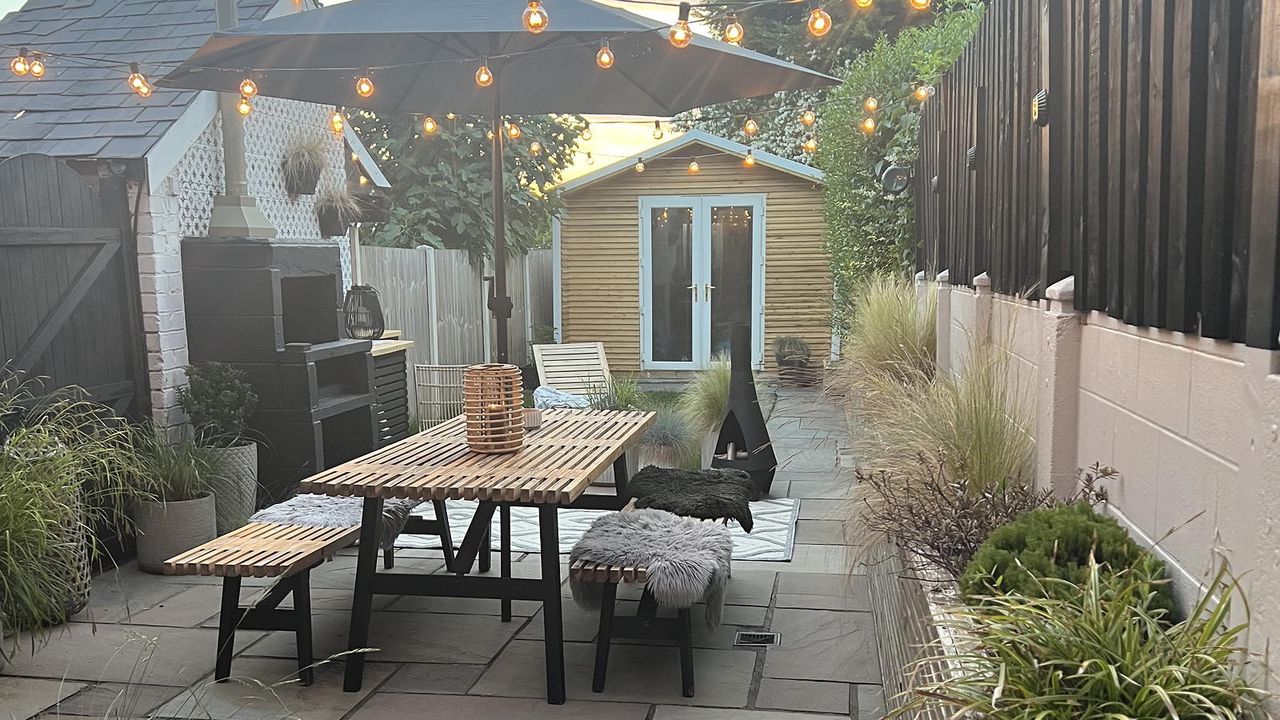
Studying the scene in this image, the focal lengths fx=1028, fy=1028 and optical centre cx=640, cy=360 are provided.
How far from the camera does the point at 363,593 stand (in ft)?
11.2

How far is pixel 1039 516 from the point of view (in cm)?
233

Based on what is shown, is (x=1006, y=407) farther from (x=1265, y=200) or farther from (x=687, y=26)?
(x=687, y=26)

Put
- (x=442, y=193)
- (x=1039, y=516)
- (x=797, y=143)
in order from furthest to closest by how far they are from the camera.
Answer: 1. (x=797, y=143)
2. (x=442, y=193)
3. (x=1039, y=516)

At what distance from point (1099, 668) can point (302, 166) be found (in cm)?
630

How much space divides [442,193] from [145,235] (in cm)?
684

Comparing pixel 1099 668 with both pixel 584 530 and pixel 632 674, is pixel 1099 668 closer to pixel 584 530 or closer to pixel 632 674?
pixel 632 674

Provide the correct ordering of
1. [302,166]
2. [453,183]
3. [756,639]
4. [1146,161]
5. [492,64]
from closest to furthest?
[1146,161] → [756,639] → [492,64] → [302,166] → [453,183]

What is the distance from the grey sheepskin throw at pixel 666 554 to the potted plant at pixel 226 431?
235 centimetres

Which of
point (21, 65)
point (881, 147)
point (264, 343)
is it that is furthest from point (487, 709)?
point (881, 147)

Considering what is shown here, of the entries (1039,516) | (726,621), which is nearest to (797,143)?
(726,621)

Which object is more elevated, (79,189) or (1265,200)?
(79,189)

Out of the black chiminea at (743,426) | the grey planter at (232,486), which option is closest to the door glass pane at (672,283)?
the black chiminea at (743,426)

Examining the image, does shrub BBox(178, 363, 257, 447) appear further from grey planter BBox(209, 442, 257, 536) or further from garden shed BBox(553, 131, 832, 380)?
garden shed BBox(553, 131, 832, 380)

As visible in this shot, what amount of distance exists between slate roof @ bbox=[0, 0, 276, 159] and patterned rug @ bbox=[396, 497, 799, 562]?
2487 mm
